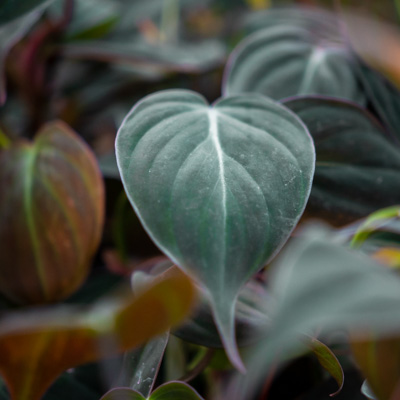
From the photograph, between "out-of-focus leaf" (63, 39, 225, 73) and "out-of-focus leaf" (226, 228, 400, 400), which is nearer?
"out-of-focus leaf" (226, 228, 400, 400)

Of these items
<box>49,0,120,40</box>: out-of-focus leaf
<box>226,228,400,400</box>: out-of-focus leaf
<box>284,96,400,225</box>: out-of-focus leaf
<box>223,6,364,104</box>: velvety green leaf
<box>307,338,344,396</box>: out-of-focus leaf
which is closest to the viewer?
<box>226,228,400,400</box>: out-of-focus leaf

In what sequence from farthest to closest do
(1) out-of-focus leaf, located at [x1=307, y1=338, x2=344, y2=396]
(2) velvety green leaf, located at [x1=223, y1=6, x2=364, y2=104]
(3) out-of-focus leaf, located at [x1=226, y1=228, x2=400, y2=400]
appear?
1. (2) velvety green leaf, located at [x1=223, y1=6, x2=364, y2=104]
2. (1) out-of-focus leaf, located at [x1=307, y1=338, x2=344, y2=396]
3. (3) out-of-focus leaf, located at [x1=226, y1=228, x2=400, y2=400]

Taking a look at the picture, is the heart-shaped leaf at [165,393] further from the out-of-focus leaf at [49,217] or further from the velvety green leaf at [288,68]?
the velvety green leaf at [288,68]

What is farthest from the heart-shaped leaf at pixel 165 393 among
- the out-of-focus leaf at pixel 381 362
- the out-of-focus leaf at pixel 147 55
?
the out-of-focus leaf at pixel 147 55

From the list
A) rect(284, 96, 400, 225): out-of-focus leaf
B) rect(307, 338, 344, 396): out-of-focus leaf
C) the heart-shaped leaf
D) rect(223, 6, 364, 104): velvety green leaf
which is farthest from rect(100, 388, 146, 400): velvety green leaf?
rect(223, 6, 364, 104): velvety green leaf

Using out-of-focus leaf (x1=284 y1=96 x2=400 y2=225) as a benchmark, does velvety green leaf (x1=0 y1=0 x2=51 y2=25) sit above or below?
above

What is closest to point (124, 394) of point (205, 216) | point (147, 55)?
point (205, 216)

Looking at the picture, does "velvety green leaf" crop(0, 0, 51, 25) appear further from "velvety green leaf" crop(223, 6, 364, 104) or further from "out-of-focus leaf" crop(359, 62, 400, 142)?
"out-of-focus leaf" crop(359, 62, 400, 142)

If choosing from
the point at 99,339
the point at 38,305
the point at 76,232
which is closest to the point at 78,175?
the point at 76,232

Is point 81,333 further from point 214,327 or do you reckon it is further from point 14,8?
point 14,8
